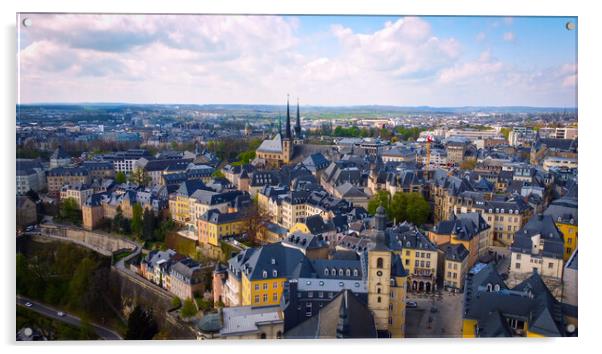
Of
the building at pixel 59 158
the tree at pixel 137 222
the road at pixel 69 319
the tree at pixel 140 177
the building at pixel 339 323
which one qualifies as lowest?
the road at pixel 69 319

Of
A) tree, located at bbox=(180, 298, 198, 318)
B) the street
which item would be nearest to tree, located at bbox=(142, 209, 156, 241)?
tree, located at bbox=(180, 298, 198, 318)

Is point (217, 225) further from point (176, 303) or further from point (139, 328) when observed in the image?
point (139, 328)

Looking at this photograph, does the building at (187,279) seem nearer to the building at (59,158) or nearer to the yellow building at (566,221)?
the building at (59,158)

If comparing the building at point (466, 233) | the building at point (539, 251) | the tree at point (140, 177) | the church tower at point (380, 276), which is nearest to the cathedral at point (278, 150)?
the tree at point (140, 177)

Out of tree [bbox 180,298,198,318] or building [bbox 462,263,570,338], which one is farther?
tree [bbox 180,298,198,318]

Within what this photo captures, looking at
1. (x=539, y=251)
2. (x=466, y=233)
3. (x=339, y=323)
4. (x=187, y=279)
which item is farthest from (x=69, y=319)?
(x=539, y=251)

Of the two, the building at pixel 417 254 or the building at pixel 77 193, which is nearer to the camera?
the building at pixel 417 254

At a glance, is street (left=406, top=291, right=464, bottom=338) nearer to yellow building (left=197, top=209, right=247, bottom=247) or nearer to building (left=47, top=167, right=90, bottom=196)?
yellow building (left=197, top=209, right=247, bottom=247)
